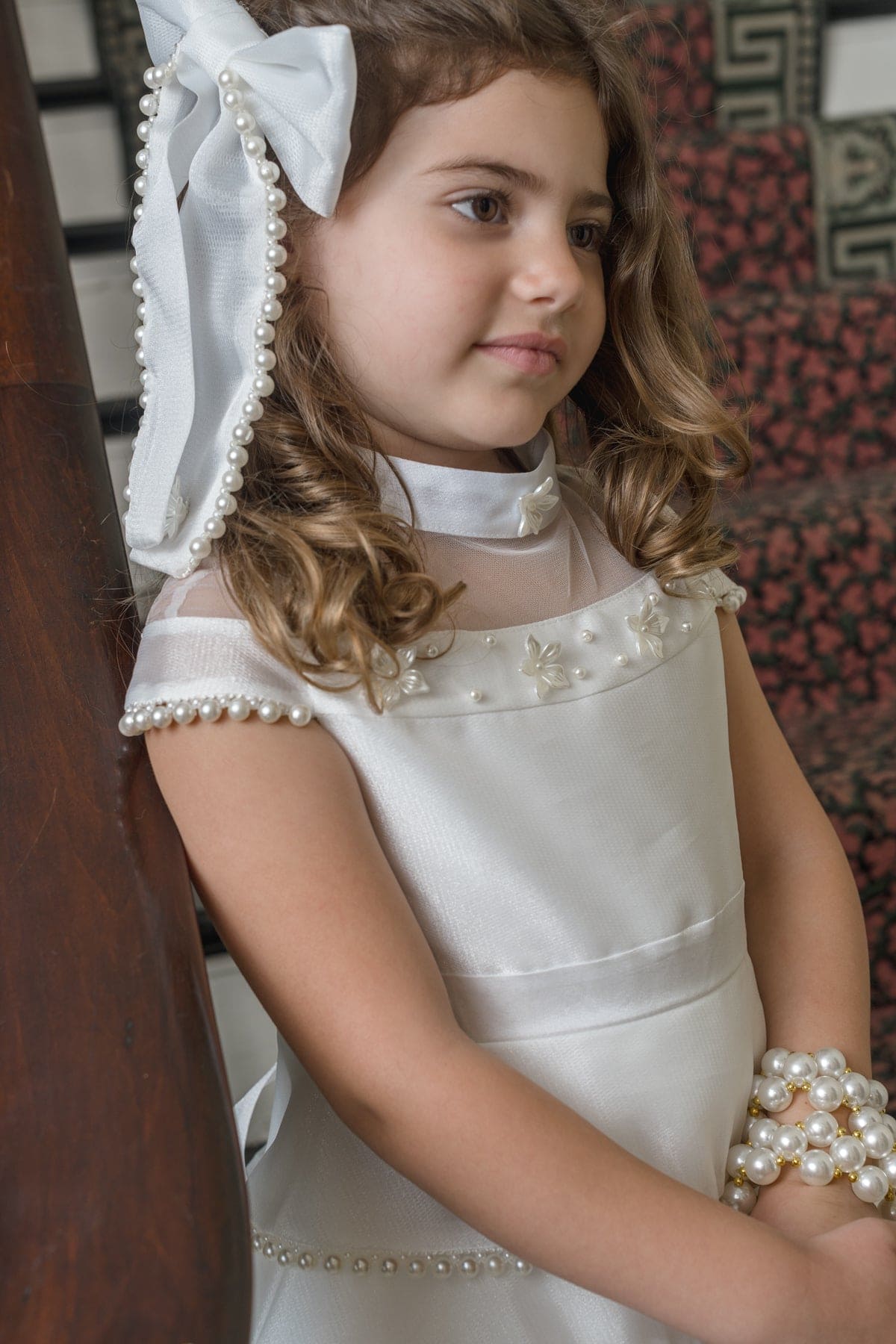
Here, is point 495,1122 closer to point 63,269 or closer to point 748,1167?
point 748,1167

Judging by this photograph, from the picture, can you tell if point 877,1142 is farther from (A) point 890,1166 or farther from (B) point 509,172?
(B) point 509,172

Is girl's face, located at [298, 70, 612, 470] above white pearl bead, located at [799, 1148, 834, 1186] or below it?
above

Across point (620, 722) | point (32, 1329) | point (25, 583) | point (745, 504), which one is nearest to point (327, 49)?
point (25, 583)

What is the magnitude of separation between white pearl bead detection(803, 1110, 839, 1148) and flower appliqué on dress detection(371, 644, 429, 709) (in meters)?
0.41

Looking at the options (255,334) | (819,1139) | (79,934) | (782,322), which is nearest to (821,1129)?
(819,1139)

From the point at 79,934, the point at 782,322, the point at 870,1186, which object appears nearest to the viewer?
the point at 79,934

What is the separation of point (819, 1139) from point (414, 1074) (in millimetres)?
324

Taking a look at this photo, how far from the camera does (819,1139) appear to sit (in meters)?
0.89

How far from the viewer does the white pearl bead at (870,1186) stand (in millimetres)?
868

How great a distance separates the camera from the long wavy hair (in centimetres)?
79

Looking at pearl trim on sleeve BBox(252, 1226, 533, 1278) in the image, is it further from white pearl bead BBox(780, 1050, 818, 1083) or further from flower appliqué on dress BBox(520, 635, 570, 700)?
flower appliqué on dress BBox(520, 635, 570, 700)

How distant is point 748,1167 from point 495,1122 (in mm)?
242

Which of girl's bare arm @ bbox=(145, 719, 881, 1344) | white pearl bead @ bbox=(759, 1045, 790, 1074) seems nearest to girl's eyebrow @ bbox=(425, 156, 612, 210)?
girl's bare arm @ bbox=(145, 719, 881, 1344)

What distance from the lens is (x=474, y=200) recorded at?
2.70 ft
